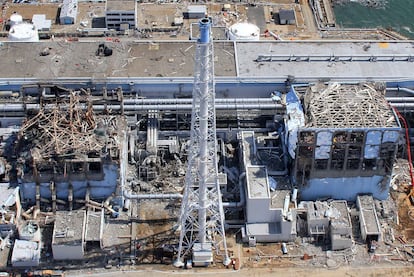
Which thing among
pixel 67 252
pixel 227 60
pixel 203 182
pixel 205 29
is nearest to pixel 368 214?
pixel 203 182

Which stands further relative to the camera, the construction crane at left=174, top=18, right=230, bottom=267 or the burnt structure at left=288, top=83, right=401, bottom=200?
the burnt structure at left=288, top=83, right=401, bottom=200

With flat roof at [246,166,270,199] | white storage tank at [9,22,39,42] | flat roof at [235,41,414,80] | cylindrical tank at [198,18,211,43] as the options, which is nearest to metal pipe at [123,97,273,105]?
flat roof at [235,41,414,80]

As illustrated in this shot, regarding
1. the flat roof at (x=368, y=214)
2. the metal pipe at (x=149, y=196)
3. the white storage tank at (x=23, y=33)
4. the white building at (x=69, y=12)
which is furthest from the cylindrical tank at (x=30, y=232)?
the white building at (x=69, y=12)

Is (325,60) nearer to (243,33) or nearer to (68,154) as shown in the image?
(243,33)

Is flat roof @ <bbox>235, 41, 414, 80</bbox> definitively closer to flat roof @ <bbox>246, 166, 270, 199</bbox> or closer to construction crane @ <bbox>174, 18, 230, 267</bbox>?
flat roof @ <bbox>246, 166, 270, 199</bbox>

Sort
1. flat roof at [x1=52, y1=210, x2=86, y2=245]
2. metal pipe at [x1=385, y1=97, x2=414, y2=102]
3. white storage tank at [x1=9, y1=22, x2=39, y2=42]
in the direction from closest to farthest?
1. flat roof at [x1=52, y1=210, x2=86, y2=245]
2. metal pipe at [x1=385, y1=97, x2=414, y2=102]
3. white storage tank at [x1=9, y1=22, x2=39, y2=42]

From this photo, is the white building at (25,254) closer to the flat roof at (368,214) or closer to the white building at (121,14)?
the flat roof at (368,214)
